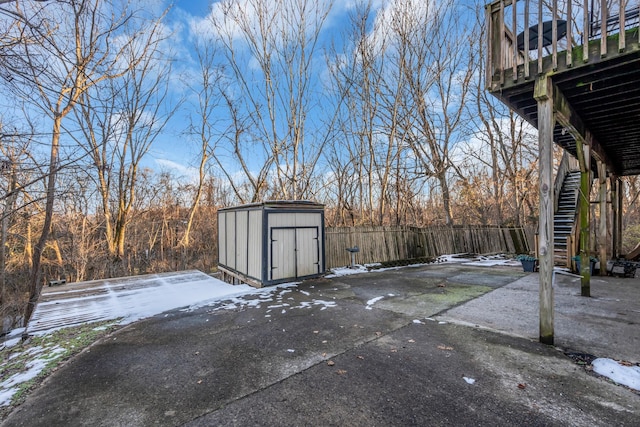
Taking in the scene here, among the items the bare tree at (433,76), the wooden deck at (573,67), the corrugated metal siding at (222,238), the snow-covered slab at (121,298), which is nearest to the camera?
the wooden deck at (573,67)

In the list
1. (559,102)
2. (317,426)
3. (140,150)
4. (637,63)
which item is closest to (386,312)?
(317,426)

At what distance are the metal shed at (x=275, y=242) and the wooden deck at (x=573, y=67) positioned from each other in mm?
4589

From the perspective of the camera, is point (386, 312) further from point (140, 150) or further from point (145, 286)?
point (140, 150)

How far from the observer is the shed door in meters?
6.45

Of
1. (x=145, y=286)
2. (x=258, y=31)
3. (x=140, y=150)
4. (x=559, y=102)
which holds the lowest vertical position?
(x=145, y=286)

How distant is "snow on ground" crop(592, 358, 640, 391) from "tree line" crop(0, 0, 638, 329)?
874 centimetres

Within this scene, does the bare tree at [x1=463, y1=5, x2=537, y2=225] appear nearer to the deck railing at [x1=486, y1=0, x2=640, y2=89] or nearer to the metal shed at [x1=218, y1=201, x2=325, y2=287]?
the metal shed at [x1=218, y1=201, x2=325, y2=287]

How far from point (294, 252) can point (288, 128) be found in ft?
19.1

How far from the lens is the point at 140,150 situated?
1144cm

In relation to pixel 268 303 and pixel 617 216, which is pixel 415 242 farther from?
pixel 268 303

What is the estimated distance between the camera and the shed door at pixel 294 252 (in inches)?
254

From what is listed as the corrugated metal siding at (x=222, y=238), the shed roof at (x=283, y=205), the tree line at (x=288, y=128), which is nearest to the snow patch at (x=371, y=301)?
the shed roof at (x=283, y=205)

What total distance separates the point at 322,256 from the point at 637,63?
605 centimetres

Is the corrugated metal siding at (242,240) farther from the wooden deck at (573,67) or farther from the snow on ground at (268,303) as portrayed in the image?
the wooden deck at (573,67)
